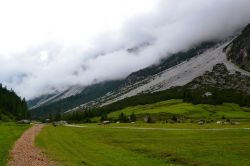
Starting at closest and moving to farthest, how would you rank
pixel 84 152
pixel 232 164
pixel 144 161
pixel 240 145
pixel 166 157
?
pixel 232 164 < pixel 144 161 < pixel 166 157 < pixel 84 152 < pixel 240 145

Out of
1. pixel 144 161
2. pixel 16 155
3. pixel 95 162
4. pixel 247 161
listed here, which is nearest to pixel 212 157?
pixel 247 161

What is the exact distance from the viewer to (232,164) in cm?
4391

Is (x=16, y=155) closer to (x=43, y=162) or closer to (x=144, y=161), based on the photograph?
(x=43, y=162)

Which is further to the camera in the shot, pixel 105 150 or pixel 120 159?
pixel 105 150

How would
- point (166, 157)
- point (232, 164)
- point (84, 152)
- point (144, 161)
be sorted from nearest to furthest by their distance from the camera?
1. point (232, 164)
2. point (144, 161)
3. point (166, 157)
4. point (84, 152)

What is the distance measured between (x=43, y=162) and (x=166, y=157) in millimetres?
14614

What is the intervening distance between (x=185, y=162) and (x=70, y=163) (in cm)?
1239

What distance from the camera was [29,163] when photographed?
44844mm

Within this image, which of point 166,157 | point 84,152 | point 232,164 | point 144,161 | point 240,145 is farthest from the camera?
point 240,145

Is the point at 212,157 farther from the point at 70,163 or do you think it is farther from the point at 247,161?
the point at 70,163

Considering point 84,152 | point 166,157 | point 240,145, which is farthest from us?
point 240,145

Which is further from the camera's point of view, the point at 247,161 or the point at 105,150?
the point at 105,150

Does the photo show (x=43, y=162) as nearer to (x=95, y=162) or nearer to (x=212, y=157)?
(x=95, y=162)

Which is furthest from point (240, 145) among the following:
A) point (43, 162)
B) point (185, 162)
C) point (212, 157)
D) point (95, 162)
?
point (43, 162)
